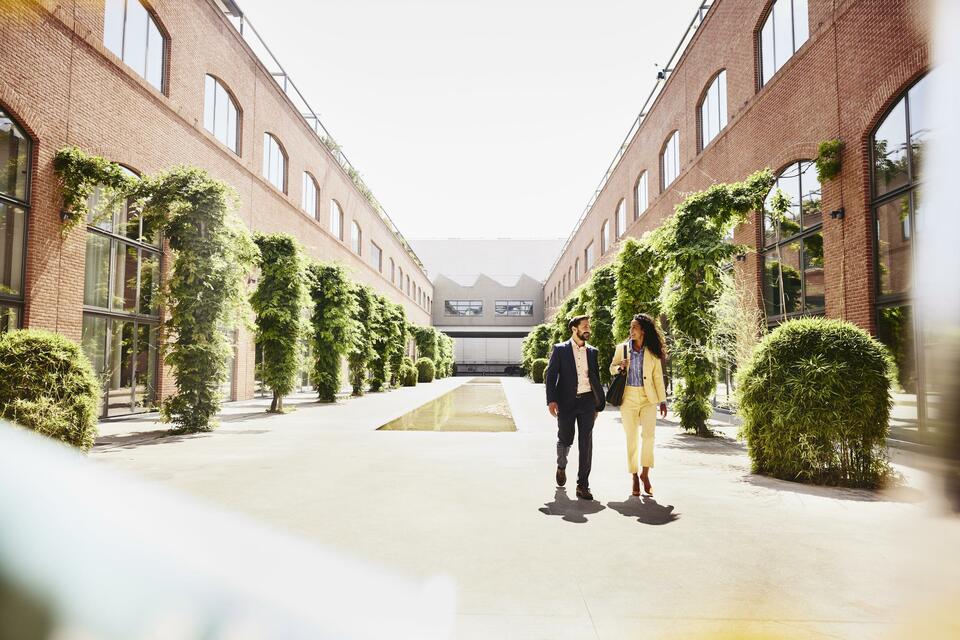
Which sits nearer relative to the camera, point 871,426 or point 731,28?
point 871,426

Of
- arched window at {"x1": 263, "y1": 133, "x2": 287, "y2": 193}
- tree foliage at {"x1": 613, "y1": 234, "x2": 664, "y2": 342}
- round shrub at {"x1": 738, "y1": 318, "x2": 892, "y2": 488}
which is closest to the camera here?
round shrub at {"x1": 738, "y1": 318, "x2": 892, "y2": 488}

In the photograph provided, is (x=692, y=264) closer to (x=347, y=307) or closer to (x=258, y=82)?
(x=347, y=307)

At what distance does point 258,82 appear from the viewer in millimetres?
18453

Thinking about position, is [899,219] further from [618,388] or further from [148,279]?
[148,279]

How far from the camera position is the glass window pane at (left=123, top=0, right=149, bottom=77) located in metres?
12.0

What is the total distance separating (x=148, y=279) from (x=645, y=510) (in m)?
12.1

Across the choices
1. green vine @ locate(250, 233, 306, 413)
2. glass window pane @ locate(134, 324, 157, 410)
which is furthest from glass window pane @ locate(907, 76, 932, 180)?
glass window pane @ locate(134, 324, 157, 410)

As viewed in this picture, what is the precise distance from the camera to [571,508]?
5.18 metres

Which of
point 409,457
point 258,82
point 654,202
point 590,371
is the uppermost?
point 258,82

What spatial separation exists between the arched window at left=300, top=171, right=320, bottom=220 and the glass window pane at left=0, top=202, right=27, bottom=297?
1378 centimetres

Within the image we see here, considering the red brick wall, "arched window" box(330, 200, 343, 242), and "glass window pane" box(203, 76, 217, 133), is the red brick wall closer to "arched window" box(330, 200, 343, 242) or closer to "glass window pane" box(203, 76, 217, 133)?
"glass window pane" box(203, 76, 217, 133)

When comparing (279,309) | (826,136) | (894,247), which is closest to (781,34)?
(826,136)

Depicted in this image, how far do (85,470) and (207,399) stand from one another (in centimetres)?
427

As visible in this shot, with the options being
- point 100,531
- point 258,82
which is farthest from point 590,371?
point 258,82
